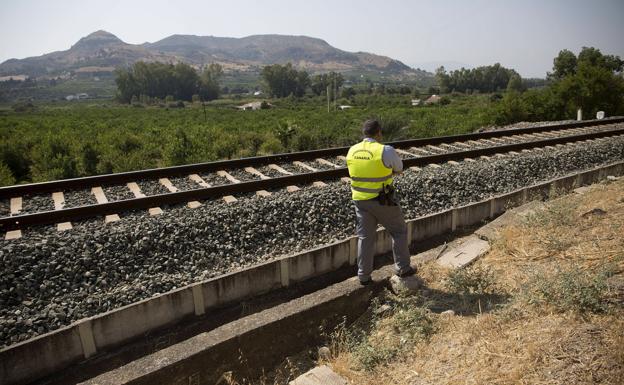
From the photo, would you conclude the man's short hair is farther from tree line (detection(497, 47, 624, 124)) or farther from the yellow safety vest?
tree line (detection(497, 47, 624, 124))

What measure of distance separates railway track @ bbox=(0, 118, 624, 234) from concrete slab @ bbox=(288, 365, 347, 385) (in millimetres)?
4145

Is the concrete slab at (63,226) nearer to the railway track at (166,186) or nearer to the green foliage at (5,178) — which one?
the railway track at (166,186)

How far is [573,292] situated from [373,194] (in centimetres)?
214

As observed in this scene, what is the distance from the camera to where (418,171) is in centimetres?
923

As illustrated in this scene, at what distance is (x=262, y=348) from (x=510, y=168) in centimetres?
748

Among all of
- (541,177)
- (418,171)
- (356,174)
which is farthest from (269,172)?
(541,177)

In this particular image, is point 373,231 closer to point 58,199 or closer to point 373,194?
point 373,194

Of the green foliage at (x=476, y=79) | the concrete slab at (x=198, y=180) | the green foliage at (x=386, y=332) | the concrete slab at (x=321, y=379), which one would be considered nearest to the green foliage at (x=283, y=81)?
the green foliage at (x=476, y=79)

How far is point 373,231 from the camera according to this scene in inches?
195

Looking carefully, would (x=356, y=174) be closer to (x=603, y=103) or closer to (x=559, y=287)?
(x=559, y=287)

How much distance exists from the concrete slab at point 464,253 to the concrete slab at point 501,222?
146 millimetres

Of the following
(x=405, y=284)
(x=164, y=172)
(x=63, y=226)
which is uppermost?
(x=164, y=172)

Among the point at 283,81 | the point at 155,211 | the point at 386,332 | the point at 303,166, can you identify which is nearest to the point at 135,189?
the point at 155,211

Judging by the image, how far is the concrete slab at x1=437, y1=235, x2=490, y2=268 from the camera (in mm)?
5383
